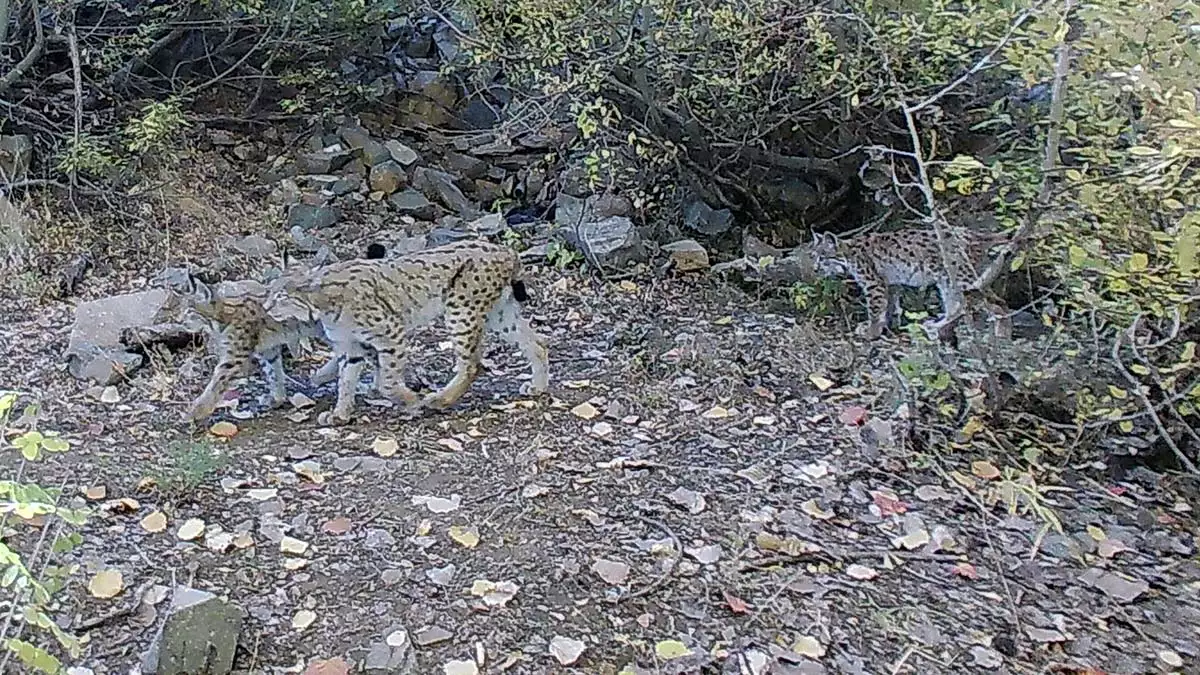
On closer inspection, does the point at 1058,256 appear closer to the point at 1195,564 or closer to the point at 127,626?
the point at 1195,564

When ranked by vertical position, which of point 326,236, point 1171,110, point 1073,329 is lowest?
point 326,236

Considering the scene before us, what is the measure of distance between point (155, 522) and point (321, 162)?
19.0 feet

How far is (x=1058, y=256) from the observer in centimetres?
516

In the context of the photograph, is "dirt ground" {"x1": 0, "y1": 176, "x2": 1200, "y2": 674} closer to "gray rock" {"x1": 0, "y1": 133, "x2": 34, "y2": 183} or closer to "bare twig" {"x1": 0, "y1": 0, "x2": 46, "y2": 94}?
"gray rock" {"x1": 0, "y1": 133, "x2": 34, "y2": 183}

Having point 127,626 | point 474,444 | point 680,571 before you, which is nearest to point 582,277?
point 474,444

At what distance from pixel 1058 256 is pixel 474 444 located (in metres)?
2.71

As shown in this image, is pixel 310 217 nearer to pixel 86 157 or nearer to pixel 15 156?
pixel 86 157

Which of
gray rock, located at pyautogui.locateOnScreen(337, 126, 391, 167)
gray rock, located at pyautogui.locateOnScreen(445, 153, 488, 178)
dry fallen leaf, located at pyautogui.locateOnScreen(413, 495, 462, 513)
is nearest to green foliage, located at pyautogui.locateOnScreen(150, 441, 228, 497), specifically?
dry fallen leaf, located at pyautogui.locateOnScreen(413, 495, 462, 513)

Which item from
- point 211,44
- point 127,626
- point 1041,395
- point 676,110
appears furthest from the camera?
point 211,44

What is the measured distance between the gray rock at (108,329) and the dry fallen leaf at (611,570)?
2.95m

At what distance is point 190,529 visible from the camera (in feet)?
14.6

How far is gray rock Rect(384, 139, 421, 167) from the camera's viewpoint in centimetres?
989

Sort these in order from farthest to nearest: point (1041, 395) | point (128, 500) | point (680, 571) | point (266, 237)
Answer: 1. point (266, 237)
2. point (1041, 395)
3. point (128, 500)
4. point (680, 571)

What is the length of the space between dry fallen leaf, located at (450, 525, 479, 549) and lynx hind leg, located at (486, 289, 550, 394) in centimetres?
156
